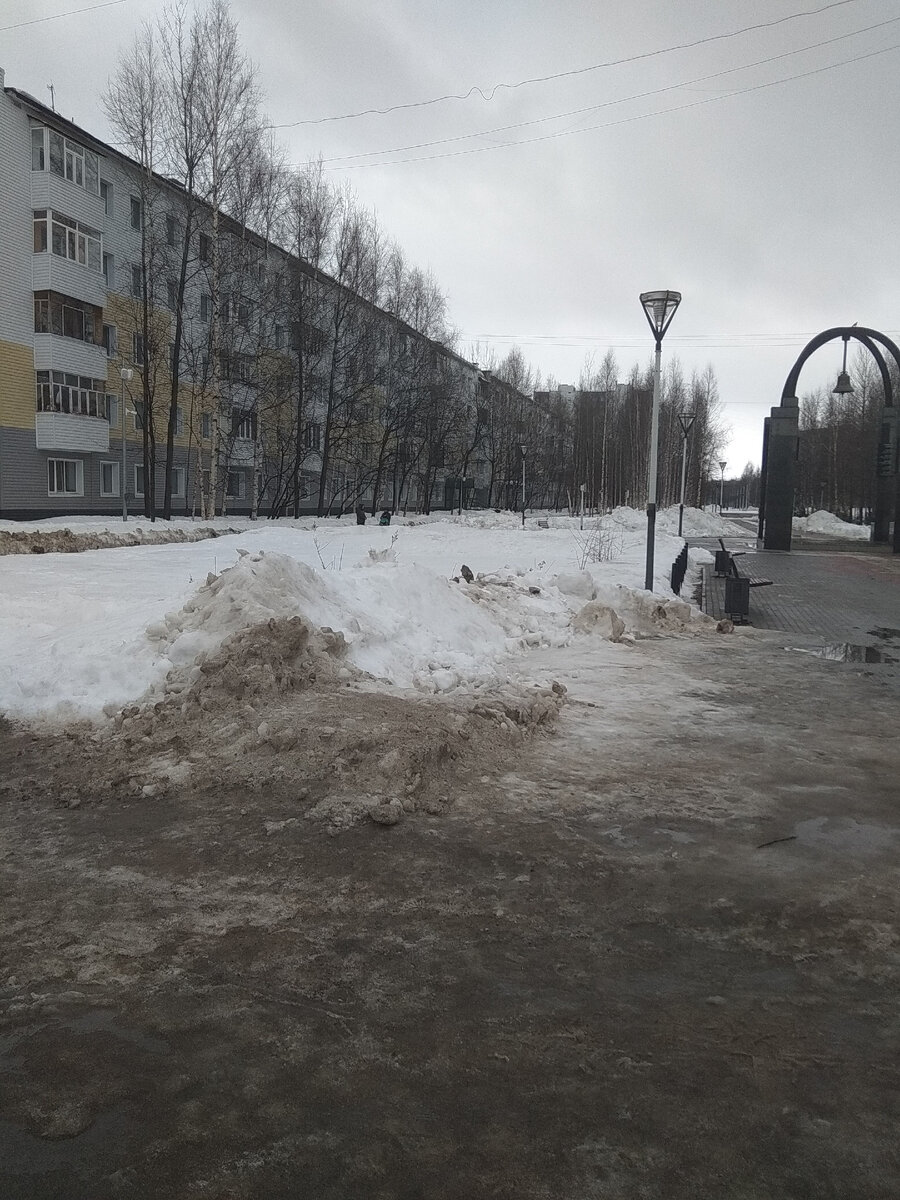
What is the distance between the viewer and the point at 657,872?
411 centimetres

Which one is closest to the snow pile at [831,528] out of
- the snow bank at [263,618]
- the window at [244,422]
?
the window at [244,422]

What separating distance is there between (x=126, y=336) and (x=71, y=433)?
591cm

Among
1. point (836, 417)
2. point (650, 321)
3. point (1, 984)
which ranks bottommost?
point (1, 984)

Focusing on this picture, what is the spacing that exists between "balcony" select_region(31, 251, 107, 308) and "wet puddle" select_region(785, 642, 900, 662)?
30.6 metres

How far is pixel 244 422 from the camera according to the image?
39.1m

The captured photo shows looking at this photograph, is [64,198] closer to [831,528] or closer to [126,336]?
[126,336]

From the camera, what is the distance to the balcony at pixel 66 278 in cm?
3142

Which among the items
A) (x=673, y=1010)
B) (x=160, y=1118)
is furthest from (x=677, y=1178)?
(x=160, y=1118)

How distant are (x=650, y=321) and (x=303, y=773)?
11.2 metres

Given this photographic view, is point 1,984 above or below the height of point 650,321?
below

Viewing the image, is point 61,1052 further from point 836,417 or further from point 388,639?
point 836,417

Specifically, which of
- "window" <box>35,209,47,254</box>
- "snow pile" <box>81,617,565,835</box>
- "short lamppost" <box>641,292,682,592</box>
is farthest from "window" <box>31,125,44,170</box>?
"snow pile" <box>81,617,565,835</box>

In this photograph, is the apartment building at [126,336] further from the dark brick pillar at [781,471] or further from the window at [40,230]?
the dark brick pillar at [781,471]

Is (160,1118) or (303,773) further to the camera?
(303,773)
